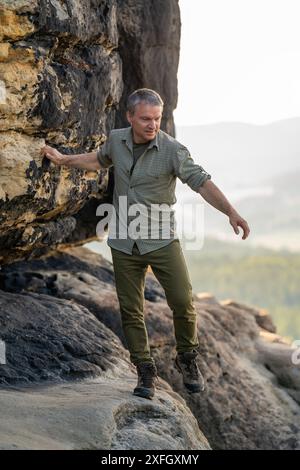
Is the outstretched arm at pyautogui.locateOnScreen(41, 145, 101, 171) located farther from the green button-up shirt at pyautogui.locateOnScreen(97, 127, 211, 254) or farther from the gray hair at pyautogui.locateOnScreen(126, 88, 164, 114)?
the gray hair at pyautogui.locateOnScreen(126, 88, 164, 114)

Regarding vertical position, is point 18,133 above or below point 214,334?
above

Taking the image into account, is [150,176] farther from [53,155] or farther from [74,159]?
[53,155]

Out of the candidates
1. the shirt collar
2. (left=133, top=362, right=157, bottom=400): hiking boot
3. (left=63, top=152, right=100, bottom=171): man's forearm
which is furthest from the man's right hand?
(left=133, top=362, right=157, bottom=400): hiking boot

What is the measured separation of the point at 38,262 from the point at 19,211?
414 centimetres

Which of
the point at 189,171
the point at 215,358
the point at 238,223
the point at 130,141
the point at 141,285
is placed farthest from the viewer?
the point at 215,358

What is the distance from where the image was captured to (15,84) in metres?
9.68

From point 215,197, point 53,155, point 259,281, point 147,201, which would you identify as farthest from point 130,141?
point 259,281

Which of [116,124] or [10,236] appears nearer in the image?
[10,236]

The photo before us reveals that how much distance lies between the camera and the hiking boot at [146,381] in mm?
9641

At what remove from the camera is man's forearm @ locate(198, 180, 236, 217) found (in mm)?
9070

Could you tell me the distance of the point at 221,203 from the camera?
9.11 m

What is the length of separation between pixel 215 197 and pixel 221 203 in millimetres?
89
